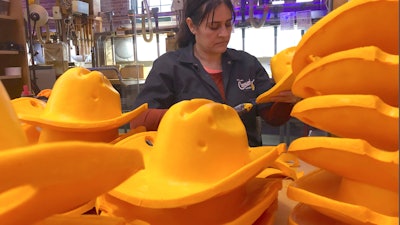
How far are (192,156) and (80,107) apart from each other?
256mm

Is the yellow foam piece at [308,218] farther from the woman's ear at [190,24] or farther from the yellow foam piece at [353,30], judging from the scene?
the woman's ear at [190,24]

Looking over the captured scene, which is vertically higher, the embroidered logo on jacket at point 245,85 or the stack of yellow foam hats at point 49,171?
the stack of yellow foam hats at point 49,171

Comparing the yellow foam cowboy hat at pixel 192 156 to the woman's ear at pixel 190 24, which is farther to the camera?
the woman's ear at pixel 190 24

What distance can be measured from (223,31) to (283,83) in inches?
27.7

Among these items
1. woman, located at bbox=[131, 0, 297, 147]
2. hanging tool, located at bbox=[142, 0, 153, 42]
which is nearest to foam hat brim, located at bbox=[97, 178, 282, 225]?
woman, located at bbox=[131, 0, 297, 147]

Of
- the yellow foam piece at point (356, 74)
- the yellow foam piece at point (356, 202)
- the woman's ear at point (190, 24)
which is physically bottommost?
the yellow foam piece at point (356, 202)

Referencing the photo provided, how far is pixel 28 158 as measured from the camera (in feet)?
0.77

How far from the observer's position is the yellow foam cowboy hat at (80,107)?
61 centimetres

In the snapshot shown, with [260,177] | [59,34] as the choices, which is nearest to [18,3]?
[59,34]

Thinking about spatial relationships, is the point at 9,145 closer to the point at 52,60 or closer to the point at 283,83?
the point at 283,83

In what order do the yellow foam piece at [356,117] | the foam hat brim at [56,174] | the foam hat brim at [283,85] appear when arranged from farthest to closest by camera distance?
the foam hat brim at [283,85] < the yellow foam piece at [356,117] < the foam hat brim at [56,174]

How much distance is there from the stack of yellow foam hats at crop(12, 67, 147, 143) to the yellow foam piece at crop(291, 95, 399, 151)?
35cm

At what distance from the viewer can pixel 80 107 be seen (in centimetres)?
63

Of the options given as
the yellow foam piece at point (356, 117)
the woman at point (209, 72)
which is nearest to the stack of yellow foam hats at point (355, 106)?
the yellow foam piece at point (356, 117)
